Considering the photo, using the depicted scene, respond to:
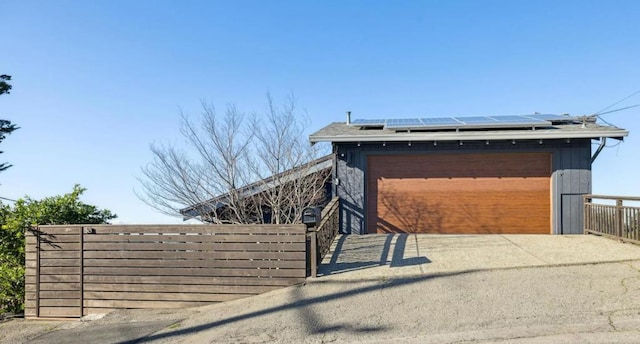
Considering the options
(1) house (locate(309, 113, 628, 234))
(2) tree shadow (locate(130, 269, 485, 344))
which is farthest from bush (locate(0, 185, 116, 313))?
(1) house (locate(309, 113, 628, 234))

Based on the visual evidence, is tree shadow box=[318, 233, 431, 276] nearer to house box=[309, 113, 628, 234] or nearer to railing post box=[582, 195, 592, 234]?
house box=[309, 113, 628, 234]

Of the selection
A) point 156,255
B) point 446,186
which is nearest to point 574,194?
point 446,186

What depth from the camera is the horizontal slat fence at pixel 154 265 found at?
721 cm

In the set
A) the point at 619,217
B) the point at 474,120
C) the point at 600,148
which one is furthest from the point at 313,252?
the point at 600,148

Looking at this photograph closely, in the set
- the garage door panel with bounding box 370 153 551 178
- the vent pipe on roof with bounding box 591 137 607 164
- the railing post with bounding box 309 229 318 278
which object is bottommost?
the railing post with bounding box 309 229 318 278

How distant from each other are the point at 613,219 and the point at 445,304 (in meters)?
6.10

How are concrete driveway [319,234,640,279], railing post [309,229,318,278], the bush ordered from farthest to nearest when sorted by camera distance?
1. the bush
2. concrete driveway [319,234,640,279]
3. railing post [309,229,318,278]

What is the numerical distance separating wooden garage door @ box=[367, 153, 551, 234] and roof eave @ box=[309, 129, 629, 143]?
664 millimetres

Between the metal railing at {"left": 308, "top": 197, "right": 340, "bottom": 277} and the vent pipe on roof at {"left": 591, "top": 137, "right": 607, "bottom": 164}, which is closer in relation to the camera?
the metal railing at {"left": 308, "top": 197, "right": 340, "bottom": 277}

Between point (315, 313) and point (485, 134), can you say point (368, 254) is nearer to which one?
point (315, 313)

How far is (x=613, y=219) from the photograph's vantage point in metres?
9.46

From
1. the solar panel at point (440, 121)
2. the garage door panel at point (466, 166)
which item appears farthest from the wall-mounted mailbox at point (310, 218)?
the solar panel at point (440, 121)

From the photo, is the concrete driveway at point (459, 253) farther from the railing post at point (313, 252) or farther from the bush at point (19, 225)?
the bush at point (19, 225)

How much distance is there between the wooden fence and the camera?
8672 mm
